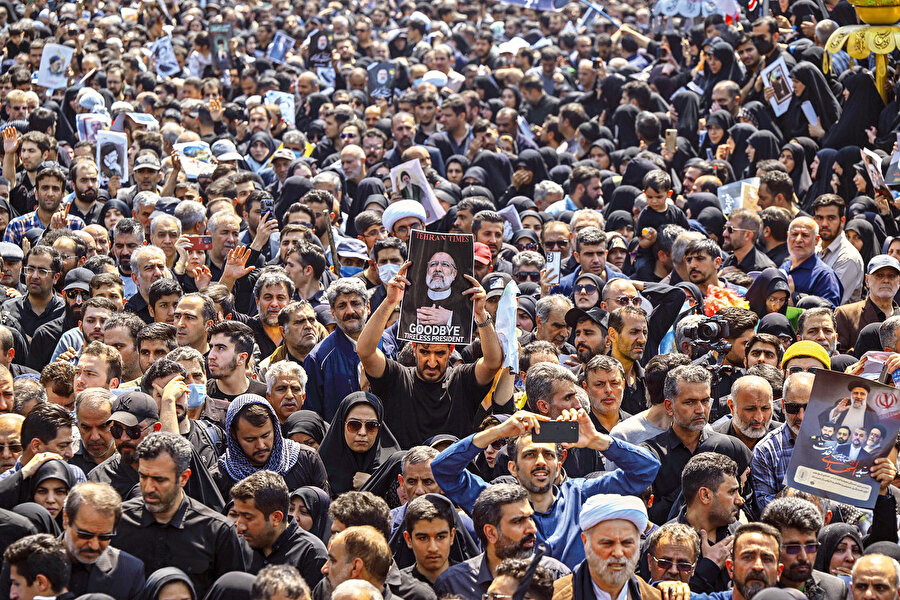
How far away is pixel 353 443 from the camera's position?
25.7 ft

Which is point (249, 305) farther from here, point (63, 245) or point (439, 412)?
point (439, 412)

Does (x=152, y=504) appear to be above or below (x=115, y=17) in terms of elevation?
below

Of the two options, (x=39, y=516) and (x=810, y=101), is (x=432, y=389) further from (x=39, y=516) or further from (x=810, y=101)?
(x=810, y=101)

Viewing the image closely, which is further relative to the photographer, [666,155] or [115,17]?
[115,17]

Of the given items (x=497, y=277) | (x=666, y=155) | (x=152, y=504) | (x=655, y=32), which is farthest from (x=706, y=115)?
(x=152, y=504)

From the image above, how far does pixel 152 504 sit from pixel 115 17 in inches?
628

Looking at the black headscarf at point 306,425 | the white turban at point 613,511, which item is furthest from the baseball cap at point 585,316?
the white turban at point 613,511

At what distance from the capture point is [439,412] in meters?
8.25

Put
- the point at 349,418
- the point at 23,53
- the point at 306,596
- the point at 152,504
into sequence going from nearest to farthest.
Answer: the point at 306,596, the point at 152,504, the point at 349,418, the point at 23,53

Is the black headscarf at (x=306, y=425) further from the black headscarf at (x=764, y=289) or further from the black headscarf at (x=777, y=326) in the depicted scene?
the black headscarf at (x=764, y=289)

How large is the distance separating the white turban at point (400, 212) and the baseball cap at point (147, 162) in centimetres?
300

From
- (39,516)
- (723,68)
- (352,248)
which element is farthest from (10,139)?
(39,516)

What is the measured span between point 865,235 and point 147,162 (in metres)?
6.76

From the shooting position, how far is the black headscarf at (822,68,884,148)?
13.7 m
